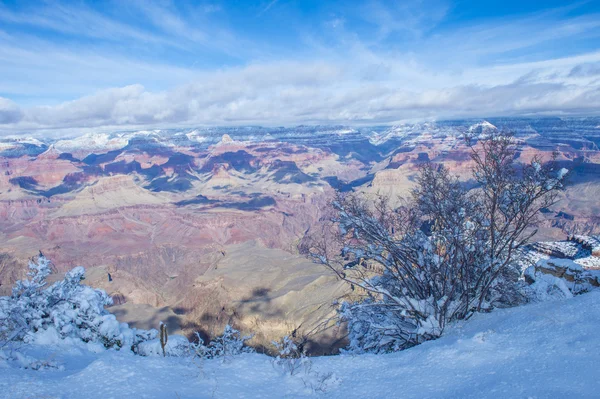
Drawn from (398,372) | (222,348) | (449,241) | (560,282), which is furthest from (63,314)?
(560,282)

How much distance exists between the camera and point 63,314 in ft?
31.8

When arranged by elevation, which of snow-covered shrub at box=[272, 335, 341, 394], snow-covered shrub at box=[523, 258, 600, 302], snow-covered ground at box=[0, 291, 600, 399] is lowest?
snow-covered shrub at box=[523, 258, 600, 302]

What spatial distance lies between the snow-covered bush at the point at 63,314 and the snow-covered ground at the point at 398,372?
7.00 ft

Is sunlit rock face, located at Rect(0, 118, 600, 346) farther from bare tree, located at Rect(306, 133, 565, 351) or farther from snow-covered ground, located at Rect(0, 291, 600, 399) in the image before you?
snow-covered ground, located at Rect(0, 291, 600, 399)

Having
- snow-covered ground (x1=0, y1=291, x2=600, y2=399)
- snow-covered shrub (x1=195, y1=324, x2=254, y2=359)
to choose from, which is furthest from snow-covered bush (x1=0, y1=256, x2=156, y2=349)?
snow-covered shrub (x1=195, y1=324, x2=254, y2=359)

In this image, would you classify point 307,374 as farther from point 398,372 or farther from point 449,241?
point 449,241

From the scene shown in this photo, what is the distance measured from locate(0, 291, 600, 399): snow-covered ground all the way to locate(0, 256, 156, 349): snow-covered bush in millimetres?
2133

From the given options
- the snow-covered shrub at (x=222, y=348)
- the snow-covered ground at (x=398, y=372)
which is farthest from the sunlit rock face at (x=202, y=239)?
the snow-covered shrub at (x=222, y=348)

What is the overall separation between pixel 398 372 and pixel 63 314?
9.01 meters

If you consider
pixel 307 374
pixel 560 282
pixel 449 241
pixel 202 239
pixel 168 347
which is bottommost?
pixel 202 239

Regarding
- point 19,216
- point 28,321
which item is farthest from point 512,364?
point 19,216

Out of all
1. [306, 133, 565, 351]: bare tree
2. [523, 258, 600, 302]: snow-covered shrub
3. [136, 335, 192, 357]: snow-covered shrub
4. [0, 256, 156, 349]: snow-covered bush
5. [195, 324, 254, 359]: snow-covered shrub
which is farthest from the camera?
[523, 258, 600, 302]: snow-covered shrub

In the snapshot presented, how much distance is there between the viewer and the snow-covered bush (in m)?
8.99

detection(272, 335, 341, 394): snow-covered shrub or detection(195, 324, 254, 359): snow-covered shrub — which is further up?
detection(272, 335, 341, 394): snow-covered shrub
